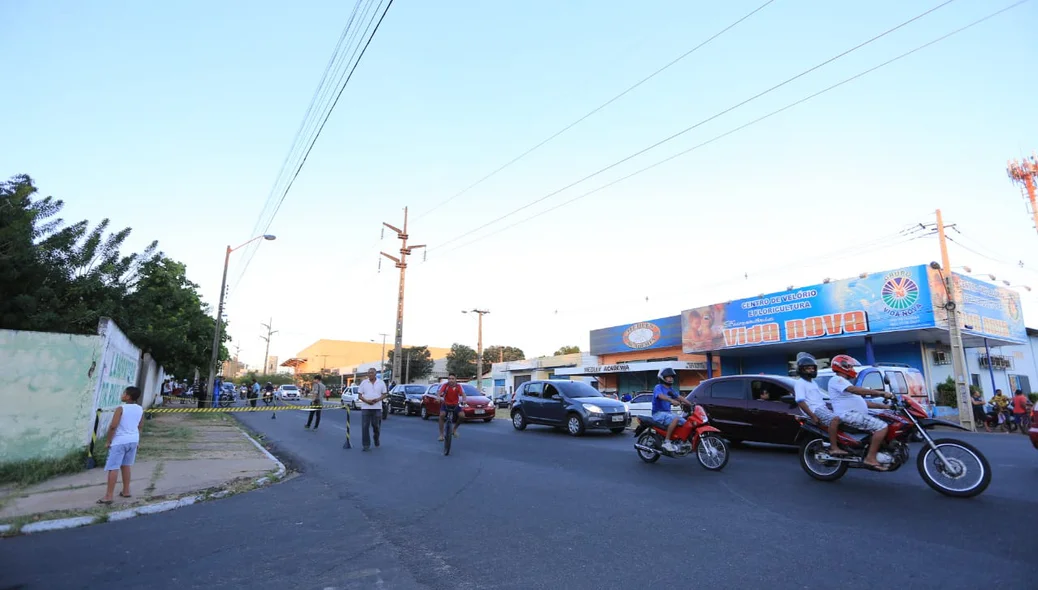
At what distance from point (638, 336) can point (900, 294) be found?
18.2 metres

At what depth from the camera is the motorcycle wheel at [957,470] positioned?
595 cm

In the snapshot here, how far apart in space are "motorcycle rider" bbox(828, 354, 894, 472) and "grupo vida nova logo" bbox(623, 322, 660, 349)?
31.1 m

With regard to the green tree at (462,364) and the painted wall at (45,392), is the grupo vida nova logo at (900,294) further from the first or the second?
Result: the green tree at (462,364)

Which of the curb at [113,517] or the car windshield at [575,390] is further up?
the car windshield at [575,390]

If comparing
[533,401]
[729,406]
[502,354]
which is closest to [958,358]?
[729,406]

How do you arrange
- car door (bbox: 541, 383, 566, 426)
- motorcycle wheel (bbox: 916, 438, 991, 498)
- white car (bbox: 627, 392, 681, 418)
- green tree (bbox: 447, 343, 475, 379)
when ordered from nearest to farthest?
1. motorcycle wheel (bbox: 916, 438, 991, 498)
2. car door (bbox: 541, 383, 566, 426)
3. white car (bbox: 627, 392, 681, 418)
4. green tree (bbox: 447, 343, 475, 379)

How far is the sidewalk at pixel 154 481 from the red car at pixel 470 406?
9.15 m

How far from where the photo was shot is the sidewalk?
244 inches

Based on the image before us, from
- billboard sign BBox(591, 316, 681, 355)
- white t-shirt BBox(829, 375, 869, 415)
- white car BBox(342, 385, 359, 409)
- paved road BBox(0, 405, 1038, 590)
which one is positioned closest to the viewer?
paved road BBox(0, 405, 1038, 590)

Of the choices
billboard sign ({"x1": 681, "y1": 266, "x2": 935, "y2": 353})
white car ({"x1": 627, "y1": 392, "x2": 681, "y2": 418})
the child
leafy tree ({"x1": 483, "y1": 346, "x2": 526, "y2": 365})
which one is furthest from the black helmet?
leafy tree ({"x1": 483, "y1": 346, "x2": 526, "y2": 365})

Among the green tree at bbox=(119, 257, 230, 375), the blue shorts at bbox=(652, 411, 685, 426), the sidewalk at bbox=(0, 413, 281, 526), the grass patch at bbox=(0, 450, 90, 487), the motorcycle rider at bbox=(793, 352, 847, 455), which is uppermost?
the green tree at bbox=(119, 257, 230, 375)

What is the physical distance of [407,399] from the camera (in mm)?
25781

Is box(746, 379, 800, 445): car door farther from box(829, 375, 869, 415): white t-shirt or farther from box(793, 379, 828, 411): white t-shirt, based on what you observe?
box(829, 375, 869, 415): white t-shirt

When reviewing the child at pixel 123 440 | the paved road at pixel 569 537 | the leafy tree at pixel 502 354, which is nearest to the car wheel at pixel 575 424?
the paved road at pixel 569 537
